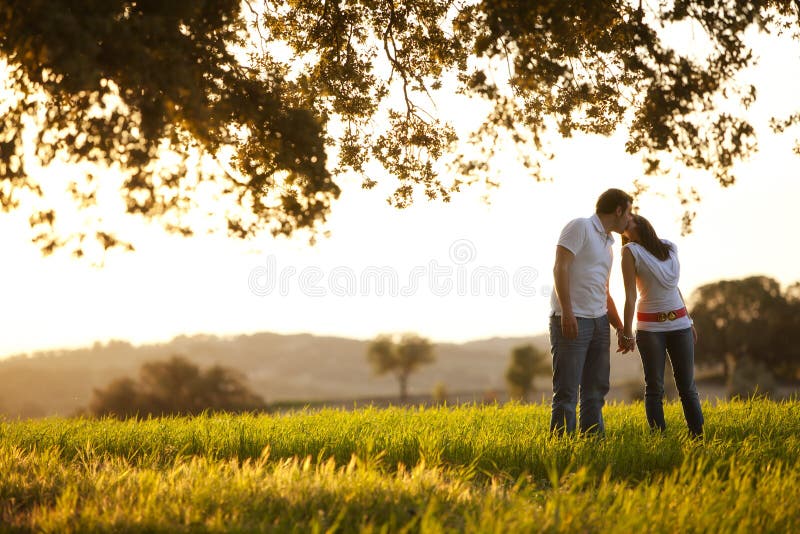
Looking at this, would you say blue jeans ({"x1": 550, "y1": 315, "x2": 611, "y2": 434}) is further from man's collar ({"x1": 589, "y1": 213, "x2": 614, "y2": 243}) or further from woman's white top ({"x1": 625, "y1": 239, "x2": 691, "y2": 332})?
man's collar ({"x1": 589, "y1": 213, "x2": 614, "y2": 243})

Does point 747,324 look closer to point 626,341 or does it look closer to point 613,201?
point 626,341

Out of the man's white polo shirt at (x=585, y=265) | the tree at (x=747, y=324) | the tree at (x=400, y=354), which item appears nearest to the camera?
the man's white polo shirt at (x=585, y=265)

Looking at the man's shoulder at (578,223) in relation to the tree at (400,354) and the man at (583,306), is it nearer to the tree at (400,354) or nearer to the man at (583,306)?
the man at (583,306)

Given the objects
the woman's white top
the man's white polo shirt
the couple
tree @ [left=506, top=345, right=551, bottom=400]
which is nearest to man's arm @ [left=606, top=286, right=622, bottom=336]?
the couple

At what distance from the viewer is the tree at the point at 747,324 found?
52.4 metres

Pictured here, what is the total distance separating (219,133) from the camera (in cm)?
698

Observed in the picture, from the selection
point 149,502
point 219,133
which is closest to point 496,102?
point 219,133

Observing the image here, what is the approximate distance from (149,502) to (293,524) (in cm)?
94

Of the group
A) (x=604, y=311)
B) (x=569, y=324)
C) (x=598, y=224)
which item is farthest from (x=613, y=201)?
(x=569, y=324)

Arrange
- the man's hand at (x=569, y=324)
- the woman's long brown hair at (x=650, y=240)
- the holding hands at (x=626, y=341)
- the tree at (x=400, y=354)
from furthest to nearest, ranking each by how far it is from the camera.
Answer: the tree at (x=400, y=354), the holding hands at (x=626, y=341), the woman's long brown hair at (x=650, y=240), the man's hand at (x=569, y=324)

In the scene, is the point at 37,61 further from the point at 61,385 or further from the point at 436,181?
the point at 61,385

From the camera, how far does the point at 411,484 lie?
15.0ft

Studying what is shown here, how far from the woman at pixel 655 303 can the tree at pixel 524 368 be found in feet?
241

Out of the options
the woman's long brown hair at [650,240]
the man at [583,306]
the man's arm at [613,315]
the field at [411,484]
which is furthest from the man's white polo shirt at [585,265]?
the field at [411,484]
